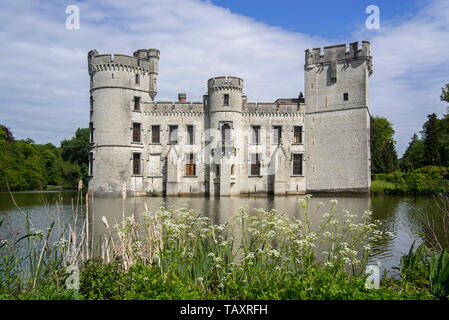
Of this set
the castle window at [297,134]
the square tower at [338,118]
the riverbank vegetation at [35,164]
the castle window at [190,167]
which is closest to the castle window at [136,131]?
the castle window at [190,167]

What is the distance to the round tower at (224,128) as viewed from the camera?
2892 centimetres

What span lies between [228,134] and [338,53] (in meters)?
11.4

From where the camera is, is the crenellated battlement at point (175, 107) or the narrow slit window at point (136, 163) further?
the crenellated battlement at point (175, 107)

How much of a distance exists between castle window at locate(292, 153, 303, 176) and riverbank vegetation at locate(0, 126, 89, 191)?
26.5 meters

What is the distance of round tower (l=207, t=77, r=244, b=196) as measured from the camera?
28922mm

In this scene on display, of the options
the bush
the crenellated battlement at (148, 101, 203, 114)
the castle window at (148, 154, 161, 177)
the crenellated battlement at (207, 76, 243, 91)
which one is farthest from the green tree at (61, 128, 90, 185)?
the bush

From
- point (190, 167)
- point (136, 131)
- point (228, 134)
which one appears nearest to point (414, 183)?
point (228, 134)

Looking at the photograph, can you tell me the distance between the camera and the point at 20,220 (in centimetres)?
1331

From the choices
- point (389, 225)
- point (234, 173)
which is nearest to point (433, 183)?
point (234, 173)

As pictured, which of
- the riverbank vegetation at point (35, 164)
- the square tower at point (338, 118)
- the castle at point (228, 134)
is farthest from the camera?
the riverbank vegetation at point (35, 164)

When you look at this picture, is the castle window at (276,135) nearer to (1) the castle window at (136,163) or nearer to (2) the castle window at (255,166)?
(2) the castle window at (255,166)

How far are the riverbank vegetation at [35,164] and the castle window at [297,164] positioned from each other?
26513 mm

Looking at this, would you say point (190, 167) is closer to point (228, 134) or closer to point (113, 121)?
point (228, 134)

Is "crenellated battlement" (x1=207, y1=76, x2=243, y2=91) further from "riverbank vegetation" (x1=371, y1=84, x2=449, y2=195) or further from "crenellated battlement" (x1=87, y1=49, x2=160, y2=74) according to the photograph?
"riverbank vegetation" (x1=371, y1=84, x2=449, y2=195)
